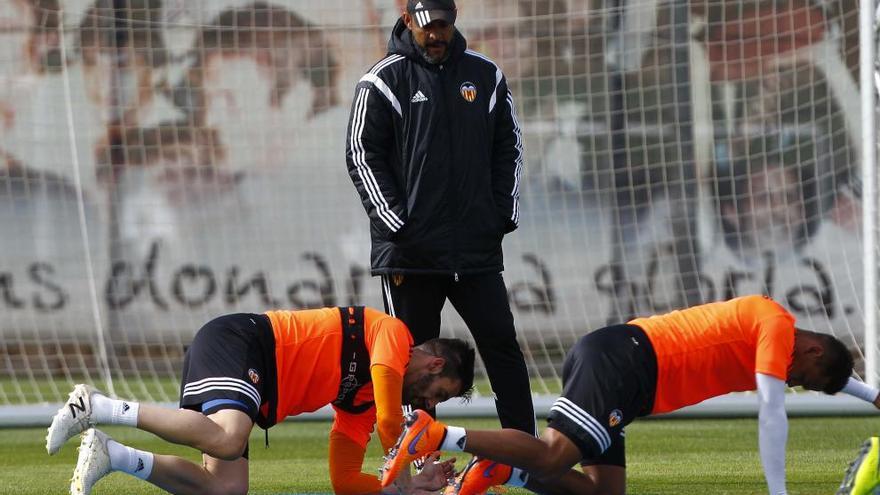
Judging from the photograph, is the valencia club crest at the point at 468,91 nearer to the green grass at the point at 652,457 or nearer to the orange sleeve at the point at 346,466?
the orange sleeve at the point at 346,466

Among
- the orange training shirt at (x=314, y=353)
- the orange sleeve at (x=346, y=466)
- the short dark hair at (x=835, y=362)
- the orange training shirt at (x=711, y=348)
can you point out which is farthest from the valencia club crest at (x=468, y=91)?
the short dark hair at (x=835, y=362)

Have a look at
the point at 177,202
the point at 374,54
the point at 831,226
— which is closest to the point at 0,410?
the point at 177,202

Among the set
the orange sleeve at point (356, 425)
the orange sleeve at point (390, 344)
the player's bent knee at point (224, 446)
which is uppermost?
the orange sleeve at point (390, 344)

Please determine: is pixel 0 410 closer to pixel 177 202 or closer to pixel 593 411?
pixel 177 202

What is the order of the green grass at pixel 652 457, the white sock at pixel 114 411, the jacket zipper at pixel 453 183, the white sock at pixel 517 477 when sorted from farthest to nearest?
the green grass at pixel 652 457, the jacket zipper at pixel 453 183, the white sock at pixel 517 477, the white sock at pixel 114 411

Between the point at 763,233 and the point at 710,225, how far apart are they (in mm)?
391

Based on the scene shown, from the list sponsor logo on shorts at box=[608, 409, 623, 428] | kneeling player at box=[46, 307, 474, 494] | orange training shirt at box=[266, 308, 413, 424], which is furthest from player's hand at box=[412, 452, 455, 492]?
sponsor logo on shorts at box=[608, 409, 623, 428]

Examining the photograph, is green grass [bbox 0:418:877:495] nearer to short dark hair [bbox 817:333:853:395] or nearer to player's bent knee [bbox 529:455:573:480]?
short dark hair [bbox 817:333:853:395]

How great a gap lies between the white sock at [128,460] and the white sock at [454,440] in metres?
1.18

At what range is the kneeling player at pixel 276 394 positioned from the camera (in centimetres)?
577

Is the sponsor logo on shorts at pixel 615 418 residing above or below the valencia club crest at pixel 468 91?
below

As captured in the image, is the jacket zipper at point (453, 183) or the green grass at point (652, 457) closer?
the jacket zipper at point (453, 183)

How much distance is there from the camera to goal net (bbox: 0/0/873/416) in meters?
10.9

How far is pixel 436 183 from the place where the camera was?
21.7 ft
